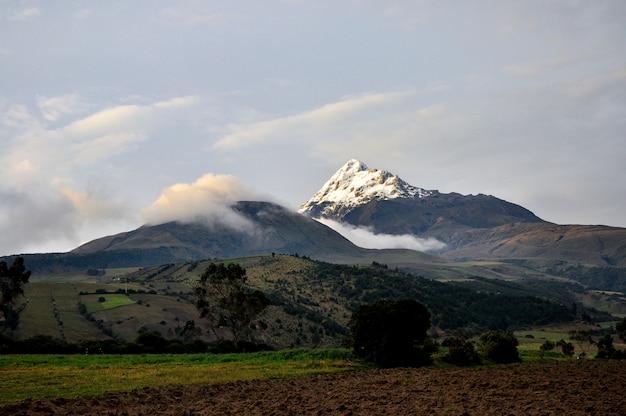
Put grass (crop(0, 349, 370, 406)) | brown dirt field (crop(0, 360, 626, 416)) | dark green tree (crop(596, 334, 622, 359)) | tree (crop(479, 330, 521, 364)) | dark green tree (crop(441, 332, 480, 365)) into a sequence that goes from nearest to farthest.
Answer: brown dirt field (crop(0, 360, 626, 416)) < grass (crop(0, 349, 370, 406)) < dark green tree (crop(441, 332, 480, 365)) < tree (crop(479, 330, 521, 364)) < dark green tree (crop(596, 334, 622, 359))

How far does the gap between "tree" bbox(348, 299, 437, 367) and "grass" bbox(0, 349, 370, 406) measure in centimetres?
247

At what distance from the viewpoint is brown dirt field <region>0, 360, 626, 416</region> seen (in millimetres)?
31719

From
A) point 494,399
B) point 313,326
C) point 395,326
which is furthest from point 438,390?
point 313,326

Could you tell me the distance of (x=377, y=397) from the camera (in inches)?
1423

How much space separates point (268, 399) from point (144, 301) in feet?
542

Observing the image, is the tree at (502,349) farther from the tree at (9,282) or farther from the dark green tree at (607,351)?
the tree at (9,282)

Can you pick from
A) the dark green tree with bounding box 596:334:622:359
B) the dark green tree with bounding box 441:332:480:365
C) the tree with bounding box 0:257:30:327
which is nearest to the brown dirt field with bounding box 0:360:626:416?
the dark green tree with bounding box 441:332:480:365

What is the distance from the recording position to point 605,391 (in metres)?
38.2

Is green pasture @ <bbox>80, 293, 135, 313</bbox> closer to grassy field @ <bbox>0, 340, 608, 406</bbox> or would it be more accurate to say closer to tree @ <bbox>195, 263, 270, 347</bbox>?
tree @ <bbox>195, 263, 270, 347</bbox>

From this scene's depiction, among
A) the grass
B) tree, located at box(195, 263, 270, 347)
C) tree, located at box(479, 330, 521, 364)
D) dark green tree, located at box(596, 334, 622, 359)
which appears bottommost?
dark green tree, located at box(596, 334, 622, 359)

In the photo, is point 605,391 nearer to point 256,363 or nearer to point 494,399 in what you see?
point 494,399

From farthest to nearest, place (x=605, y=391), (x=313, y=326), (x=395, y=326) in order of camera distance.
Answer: (x=313, y=326), (x=395, y=326), (x=605, y=391)

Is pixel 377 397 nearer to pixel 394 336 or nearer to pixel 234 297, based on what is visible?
pixel 394 336

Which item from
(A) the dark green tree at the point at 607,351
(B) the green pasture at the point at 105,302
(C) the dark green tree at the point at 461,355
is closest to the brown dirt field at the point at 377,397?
(C) the dark green tree at the point at 461,355
